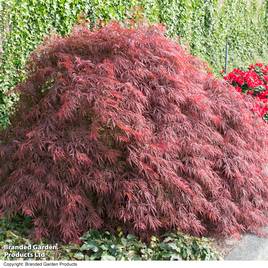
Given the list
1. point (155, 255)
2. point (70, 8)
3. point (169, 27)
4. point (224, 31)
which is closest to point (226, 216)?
point (155, 255)

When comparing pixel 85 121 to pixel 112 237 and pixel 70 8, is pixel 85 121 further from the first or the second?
pixel 70 8

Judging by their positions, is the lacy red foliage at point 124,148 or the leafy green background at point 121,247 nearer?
the leafy green background at point 121,247

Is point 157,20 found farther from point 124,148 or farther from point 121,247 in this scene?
point 121,247

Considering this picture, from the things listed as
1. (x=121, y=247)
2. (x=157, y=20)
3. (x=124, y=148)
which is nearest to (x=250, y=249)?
(x=121, y=247)

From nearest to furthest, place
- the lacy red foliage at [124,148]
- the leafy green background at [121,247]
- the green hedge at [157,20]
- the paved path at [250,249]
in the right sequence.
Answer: the leafy green background at [121,247], the lacy red foliage at [124,148], the paved path at [250,249], the green hedge at [157,20]

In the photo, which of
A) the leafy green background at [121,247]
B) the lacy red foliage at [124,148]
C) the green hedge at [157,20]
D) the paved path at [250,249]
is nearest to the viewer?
the leafy green background at [121,247]

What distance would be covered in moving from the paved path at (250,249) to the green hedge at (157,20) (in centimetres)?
302

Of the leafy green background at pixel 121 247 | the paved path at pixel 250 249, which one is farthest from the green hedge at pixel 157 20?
the paved path at pixel 250 249

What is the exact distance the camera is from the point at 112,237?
378 cm

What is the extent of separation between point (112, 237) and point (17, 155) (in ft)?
3.40

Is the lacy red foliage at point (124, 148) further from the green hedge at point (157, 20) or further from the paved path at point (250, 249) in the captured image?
the green hedge at point (157, 20)

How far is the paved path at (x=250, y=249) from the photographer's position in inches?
153

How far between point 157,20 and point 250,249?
226 inches

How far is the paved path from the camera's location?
390 cm
